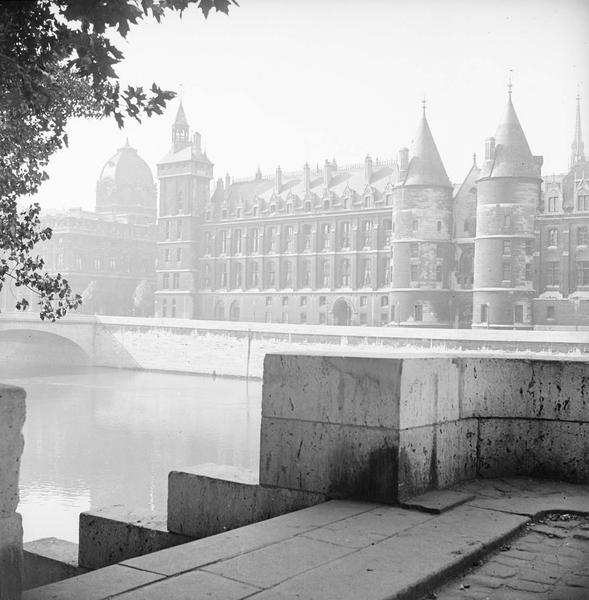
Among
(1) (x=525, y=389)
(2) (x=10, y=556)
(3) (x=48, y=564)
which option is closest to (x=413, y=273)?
(1) (x=525, y=389)

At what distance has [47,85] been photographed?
19.5 ft

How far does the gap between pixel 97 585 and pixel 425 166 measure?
4179cm

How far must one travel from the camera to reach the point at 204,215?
57094mm

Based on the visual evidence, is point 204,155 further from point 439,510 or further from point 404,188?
point 439,510

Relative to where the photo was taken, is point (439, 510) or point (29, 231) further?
point (29, 231)

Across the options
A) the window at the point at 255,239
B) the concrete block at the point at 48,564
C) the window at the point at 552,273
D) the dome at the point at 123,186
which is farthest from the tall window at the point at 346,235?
the concrete block at the point at 48,564

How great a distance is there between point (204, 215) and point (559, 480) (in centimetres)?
5372

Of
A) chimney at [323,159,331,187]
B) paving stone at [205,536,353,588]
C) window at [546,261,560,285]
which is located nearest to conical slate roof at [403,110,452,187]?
window at [546,261,560,285]

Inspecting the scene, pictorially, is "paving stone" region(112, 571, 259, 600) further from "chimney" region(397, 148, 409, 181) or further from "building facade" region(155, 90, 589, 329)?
"chimney" region(397, 148, 409, 181)

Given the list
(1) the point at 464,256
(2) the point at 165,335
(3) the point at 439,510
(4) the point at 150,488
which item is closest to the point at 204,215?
(2) the point at 165,335

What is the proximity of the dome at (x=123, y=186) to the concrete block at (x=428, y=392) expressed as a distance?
67037mm

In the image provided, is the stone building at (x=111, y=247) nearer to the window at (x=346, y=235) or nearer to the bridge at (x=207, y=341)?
the bridge at (x=207, y=341)

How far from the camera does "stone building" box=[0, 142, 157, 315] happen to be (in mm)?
58562

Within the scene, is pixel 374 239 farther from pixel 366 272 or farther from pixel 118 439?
pixel 118 439
